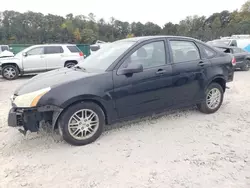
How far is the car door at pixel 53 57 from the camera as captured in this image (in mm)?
10906

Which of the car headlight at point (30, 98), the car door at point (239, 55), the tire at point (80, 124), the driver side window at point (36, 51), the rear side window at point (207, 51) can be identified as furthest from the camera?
the car door at point (239, 55)

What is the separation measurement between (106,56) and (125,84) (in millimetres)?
751

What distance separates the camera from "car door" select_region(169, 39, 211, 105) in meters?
4.20

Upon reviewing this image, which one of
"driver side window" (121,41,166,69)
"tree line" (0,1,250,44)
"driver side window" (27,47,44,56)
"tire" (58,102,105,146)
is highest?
"tree line" (0,1,250,44)

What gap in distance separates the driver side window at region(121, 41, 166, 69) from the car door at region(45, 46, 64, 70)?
798 centimetres

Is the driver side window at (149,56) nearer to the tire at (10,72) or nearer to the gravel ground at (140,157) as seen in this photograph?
the gravel ground at (140,157)

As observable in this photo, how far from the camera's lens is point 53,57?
11.0 metres

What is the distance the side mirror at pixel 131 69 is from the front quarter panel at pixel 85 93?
0.67 ft

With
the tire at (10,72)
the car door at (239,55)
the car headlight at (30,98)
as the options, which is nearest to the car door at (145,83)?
the car headlight at (30,98)

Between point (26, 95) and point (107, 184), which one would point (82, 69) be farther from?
point (107, 184)

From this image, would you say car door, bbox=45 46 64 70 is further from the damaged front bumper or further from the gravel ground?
the damaged front bumper

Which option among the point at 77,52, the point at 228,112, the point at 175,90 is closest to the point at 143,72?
the point at 175,90

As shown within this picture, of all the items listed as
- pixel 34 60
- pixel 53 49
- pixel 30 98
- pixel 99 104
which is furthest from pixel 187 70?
pixel 53 49

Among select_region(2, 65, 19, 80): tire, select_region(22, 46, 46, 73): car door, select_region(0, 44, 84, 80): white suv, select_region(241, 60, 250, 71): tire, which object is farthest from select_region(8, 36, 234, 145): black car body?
select_region(241, 60, 250, 71): tire
